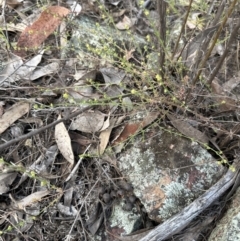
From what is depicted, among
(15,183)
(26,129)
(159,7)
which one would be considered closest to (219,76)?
(159,7)

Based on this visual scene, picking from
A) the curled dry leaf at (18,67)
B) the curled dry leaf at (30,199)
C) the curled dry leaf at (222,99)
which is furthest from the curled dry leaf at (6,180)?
the curled dry leaf at (222,99)

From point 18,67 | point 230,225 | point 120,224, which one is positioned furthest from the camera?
point 18,67

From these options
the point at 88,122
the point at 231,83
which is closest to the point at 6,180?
the point at 88,122

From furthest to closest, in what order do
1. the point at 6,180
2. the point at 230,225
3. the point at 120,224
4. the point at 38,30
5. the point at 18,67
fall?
1. the point at 38,30
2. the point at 18,67
3. the point at 6,180
4. the point at 120,224
5. the point at 230,225

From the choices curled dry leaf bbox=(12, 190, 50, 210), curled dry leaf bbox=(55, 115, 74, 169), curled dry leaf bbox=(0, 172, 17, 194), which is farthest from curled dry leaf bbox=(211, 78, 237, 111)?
curled dry leaf bbox=(0, 172, 17, 194)

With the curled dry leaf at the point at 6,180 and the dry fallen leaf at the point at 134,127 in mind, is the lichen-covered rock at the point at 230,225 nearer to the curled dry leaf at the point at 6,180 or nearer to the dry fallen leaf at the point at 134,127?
the dry fallen leaf at the point at 134,127

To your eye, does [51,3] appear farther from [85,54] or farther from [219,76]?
[219,76]

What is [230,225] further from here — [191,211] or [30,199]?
[30,199]
